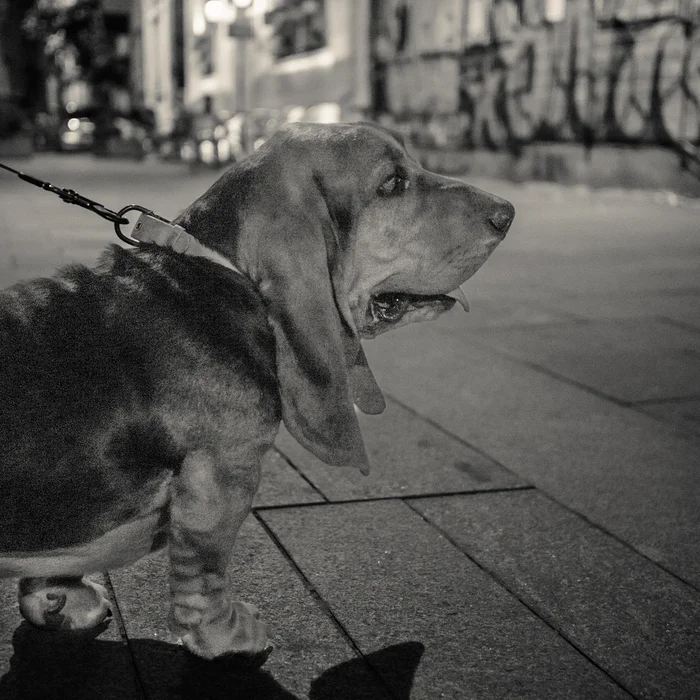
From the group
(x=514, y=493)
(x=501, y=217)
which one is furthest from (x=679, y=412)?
(x=501, y=217)

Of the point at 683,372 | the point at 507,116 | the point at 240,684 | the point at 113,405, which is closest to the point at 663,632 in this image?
the point at 240,684

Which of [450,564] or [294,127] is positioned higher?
[294,127]

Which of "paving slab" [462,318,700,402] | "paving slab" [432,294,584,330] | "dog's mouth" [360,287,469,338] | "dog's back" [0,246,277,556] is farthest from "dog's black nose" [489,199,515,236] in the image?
"paving slab" [432,294,584,330]

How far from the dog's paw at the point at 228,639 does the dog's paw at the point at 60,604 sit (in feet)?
0.83

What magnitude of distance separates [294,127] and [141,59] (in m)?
48.0

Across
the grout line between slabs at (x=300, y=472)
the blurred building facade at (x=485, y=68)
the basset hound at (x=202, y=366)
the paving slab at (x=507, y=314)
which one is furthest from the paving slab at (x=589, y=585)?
the blurred building facade at (x=485, y=68)

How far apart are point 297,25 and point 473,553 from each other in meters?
24.1

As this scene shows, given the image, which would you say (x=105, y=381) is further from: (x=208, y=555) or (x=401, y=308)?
(x=401, y=308)

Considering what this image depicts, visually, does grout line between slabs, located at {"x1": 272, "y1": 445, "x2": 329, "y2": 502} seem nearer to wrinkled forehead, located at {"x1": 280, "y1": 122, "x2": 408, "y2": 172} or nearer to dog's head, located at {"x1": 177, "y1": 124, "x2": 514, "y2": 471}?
dog's head, located at {"x1": 177, "y1": 124, "x2": 514, "y2": 471}

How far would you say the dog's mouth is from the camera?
95.9 inches

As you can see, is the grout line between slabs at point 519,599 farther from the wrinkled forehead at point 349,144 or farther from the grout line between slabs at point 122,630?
the wrinkled forehead at point 349,144

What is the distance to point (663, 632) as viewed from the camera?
229 centimetres

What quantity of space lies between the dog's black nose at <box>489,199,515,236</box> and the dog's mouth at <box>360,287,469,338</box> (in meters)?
0.19

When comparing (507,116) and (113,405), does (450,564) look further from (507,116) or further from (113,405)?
(507,116)
